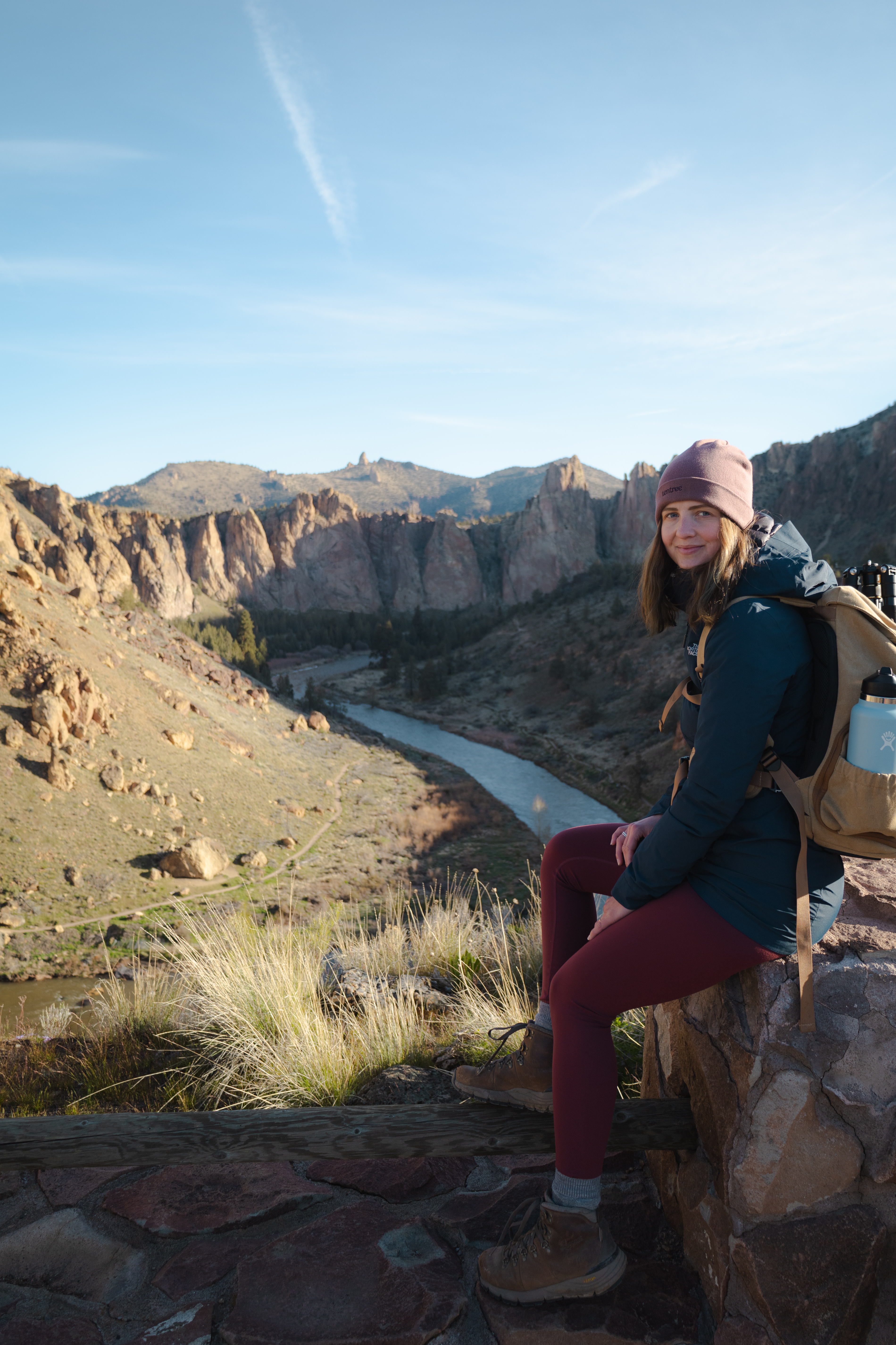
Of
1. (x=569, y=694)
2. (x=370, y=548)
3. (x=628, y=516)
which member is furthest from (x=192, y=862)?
(x=370, y=548)

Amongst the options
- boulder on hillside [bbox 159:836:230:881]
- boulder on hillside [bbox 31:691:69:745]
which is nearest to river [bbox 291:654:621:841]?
boulder on hillside [bbox 159:836:230:881]

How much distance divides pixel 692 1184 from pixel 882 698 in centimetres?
141

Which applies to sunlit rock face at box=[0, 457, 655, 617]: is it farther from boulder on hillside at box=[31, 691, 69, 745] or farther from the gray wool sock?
the gray wool sock

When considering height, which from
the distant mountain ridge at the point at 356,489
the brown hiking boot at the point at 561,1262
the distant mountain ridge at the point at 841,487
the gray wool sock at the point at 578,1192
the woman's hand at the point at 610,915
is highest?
the distant mountain ridge at the point at 356,489

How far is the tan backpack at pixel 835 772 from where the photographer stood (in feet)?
5.51

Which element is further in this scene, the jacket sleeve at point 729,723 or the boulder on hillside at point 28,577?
the boulder on hillside at point 28,577

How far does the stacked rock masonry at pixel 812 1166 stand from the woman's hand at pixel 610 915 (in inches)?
13.7

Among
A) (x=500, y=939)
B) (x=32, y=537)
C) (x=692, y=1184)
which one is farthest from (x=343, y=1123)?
(x=32, y=537)

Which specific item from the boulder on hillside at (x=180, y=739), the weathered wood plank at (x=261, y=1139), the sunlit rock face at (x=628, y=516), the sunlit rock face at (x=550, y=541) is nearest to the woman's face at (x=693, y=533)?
the weathered wood plank at (x=261, y=1139)

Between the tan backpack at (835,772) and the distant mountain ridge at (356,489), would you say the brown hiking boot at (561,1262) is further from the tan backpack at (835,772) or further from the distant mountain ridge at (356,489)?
the distant mountain ridge at (356,489)

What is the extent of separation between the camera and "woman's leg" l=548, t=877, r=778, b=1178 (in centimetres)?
185

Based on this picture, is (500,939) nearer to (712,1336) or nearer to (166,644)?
(712,1336)

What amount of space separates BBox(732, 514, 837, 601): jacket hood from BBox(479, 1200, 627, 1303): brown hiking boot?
5.36 ft

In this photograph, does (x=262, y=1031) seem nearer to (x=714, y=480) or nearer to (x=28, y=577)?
(x=714, y=480)
